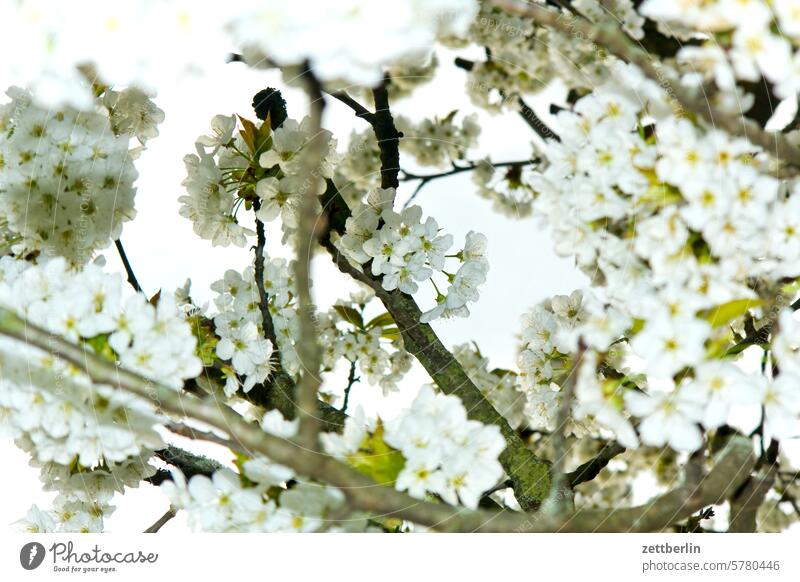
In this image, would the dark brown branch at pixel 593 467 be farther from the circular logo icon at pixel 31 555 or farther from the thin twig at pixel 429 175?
the circular logo icon at pixel 31 555

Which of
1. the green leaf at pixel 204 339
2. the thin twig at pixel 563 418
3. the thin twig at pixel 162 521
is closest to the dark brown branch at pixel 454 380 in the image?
the thin twig at pixel 563 418

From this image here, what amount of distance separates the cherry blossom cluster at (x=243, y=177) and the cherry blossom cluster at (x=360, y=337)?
0.09 meters

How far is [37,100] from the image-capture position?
0.60 metres

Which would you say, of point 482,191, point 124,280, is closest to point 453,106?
point 482,191

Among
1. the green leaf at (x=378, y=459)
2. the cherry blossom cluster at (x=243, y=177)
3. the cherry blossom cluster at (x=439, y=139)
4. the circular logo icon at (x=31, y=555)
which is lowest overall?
the circular logo icon at (x=31, y=555)

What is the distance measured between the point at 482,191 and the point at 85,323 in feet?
1.08

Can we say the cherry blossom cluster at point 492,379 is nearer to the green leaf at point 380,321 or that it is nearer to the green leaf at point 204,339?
the green leaf at point 380,321

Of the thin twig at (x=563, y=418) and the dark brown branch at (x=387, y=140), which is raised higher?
the dark brown branch at (x=387, y=140)

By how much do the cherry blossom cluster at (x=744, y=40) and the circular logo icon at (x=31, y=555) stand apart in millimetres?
611

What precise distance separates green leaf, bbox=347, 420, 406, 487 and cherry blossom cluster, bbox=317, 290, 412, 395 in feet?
0.34

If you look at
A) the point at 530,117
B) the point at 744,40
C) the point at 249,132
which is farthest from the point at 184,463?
the point at 744,40

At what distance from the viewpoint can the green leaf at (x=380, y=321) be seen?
0.64 metres

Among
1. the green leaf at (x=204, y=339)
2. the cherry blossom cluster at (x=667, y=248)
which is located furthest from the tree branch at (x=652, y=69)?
the green leaf at (x=204, y=339)

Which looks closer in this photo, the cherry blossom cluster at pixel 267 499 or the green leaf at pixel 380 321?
the cherry blossom cluster at pixel 267 499
